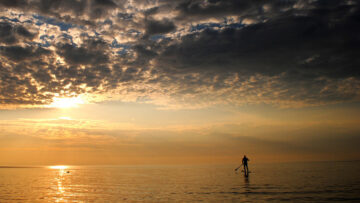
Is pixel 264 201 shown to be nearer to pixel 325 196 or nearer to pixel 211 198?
pixel 211 198

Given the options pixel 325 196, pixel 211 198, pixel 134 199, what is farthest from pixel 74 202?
pixel 325 196

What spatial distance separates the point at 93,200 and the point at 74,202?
72.4 inches

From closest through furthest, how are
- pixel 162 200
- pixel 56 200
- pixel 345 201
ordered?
pixel 345 201 < pixel 162 200 < pixel 56 200

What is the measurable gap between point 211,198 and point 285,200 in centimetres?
693

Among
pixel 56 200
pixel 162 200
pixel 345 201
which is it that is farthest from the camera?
pixel 56 200

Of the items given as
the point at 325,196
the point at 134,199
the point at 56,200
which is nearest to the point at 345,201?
the point at 325,196

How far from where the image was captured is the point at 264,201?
23.6 metres

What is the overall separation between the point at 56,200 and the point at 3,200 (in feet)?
18.4

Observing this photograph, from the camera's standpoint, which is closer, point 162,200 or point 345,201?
A: point 345,201

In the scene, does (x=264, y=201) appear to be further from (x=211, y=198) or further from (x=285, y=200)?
(x=211, y=198)

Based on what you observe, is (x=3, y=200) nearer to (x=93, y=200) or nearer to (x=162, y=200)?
(x=93, y=200)

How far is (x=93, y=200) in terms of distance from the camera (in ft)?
88.6

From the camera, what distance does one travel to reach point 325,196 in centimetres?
2583

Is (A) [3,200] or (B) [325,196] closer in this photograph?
(B) [325,196]
